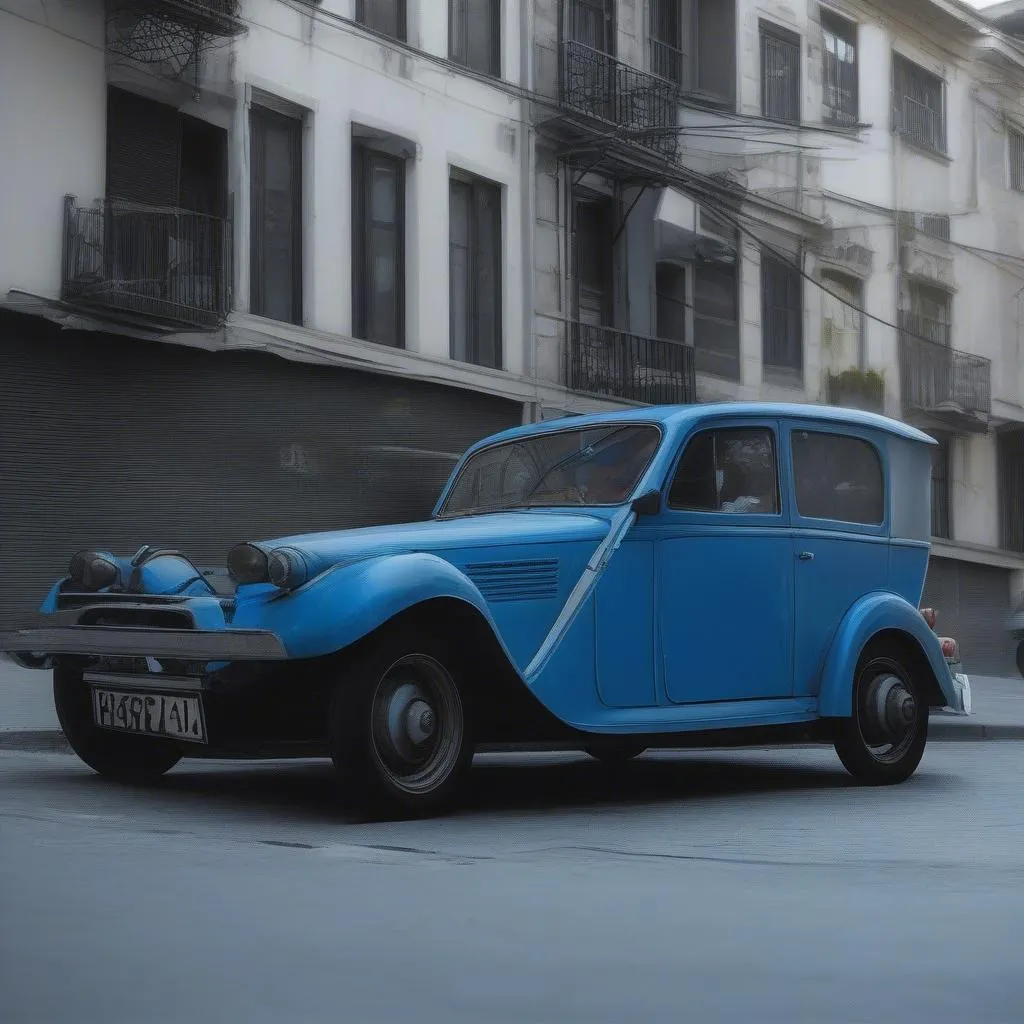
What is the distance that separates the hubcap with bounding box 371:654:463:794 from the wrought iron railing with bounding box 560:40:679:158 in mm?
16470

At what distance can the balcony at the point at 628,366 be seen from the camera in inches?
927

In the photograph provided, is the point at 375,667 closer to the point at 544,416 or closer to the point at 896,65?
the point at 544,416

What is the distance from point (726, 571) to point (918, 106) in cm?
2560

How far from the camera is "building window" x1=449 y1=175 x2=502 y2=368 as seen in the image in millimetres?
21984

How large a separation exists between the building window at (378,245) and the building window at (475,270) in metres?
0.98

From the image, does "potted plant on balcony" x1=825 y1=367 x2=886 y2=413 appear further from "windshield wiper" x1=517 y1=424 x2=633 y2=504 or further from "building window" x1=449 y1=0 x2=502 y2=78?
"windshield wiper" x1=517 y1=424 x2=633 y2=504

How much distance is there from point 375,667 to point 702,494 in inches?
92.4

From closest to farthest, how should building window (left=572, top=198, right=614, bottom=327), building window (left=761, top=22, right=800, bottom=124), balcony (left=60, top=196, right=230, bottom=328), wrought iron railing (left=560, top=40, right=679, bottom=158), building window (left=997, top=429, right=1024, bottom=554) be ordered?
balcony (left=60, top=196, right=230, bottom=328), wrought iron railing (left=560, top=40, right=679, bottom=158), building window (left=572, top=198, right=614, bottom=327), building window (left=761, top=22, right=800, bottom=124), building window (left=997, top=429, right=1024, bottom=554)

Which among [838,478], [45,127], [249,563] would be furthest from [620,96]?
[249,563]

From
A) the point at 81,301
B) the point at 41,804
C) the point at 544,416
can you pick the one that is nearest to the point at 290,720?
the point at 41,804

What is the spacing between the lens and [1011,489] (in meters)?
34.9

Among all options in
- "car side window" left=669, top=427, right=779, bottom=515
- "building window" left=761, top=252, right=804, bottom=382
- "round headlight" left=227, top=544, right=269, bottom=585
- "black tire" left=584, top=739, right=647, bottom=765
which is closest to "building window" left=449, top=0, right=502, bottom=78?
"building window" left=761, top=252, right=804, bottom=382

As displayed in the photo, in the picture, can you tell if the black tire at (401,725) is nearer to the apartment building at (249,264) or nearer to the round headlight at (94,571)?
the round headlight at (94,571)

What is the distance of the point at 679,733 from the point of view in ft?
27.5
